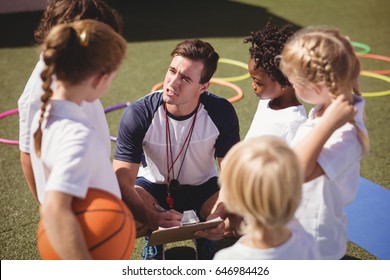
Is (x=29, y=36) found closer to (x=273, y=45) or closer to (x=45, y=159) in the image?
(x=273, y=45)

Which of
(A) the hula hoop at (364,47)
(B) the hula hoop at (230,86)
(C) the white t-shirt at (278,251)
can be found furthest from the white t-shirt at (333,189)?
(A) the hula hoop at (364,47)

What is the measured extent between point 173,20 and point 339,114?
959 cm

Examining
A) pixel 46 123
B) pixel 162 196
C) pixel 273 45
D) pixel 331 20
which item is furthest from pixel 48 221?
pixel 331 20

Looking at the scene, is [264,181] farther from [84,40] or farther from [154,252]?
[154,252]

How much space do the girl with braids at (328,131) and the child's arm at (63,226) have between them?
121 centimetres

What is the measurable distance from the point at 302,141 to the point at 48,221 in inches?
54.0

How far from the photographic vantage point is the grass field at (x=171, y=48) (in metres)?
4.76

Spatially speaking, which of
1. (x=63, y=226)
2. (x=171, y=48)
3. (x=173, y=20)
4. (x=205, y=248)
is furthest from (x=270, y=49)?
(x=173, y=20)

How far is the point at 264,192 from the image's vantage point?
2117 millimetres

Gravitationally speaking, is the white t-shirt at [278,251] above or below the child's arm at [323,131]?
below

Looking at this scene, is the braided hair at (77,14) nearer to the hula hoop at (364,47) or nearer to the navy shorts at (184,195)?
the navy shorts at (184,195)

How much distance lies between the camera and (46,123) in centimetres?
247

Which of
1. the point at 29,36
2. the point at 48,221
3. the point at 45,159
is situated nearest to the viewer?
the point at 48,221

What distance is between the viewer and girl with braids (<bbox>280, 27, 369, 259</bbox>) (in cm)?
260
